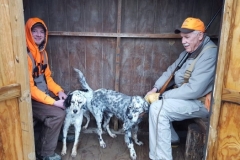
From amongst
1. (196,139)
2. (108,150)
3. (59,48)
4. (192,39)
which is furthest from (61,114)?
(192,39)

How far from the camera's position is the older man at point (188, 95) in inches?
124

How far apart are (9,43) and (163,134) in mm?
2110

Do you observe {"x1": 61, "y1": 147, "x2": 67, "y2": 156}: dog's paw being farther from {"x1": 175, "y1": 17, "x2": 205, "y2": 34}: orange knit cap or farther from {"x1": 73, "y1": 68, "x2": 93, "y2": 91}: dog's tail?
{"x1": 175, "y1": 17, "x2": 205, "y2": 34}: orange knit cap

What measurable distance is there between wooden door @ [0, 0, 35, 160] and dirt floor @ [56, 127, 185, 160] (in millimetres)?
1338

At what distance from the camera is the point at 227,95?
2273 mm

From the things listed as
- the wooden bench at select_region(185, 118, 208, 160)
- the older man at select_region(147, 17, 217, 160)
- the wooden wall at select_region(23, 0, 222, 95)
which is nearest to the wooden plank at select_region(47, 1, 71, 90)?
the wooden wall at select_region(23, 0, 222, 95)

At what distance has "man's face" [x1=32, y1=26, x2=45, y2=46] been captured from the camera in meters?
3.49

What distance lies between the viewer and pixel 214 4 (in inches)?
158

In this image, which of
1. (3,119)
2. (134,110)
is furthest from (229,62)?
(3,119)

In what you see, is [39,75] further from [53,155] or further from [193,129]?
[193,129]

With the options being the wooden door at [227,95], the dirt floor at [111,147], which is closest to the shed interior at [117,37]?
the dirt floor at [111,147]

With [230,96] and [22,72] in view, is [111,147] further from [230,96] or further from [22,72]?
[230,96]

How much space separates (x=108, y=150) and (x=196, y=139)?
55.7 inches

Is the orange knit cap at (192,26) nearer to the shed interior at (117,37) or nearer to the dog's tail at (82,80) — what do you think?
the shed interior at (117,37)
